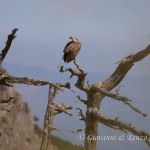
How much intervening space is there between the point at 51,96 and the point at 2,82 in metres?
8.95

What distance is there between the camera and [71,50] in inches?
483

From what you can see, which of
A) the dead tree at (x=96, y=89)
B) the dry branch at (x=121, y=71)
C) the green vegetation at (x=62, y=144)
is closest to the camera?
the dead tree at (x=96, y=89)

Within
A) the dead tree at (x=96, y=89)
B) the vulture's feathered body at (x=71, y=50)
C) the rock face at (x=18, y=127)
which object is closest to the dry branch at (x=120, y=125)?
the dead tree at (x=96, y=89)

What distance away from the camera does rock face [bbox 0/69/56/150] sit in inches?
1895

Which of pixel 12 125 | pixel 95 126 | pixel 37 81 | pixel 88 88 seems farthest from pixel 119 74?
pixel 12 125

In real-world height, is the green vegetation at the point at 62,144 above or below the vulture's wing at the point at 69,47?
above

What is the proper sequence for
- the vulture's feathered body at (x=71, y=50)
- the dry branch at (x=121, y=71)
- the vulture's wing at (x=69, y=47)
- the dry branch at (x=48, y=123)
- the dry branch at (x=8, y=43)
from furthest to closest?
the dry branch at (x=48, y=123) < the vulture's wing at (x=69, y=47) < the vulture's feathered body at (x=71, y=50) < the dry branch at (x=121, y=71) < the dry branch at (x=8, y=43)

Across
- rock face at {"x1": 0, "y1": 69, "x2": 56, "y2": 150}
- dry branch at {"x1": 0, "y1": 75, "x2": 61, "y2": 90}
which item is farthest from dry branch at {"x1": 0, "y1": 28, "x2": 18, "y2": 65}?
rock face at {"x1": 0, "y1": 69, "x2": 56, "y2": 150}

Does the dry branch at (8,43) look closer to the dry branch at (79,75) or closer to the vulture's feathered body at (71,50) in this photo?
the dry branch at (79,75)

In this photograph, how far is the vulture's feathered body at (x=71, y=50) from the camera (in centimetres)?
1196

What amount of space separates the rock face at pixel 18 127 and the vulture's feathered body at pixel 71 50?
33.8 m

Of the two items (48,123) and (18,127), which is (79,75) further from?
(18,127)

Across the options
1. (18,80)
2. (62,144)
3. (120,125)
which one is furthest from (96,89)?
(62,144)

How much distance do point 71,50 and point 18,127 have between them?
42.0 meters
